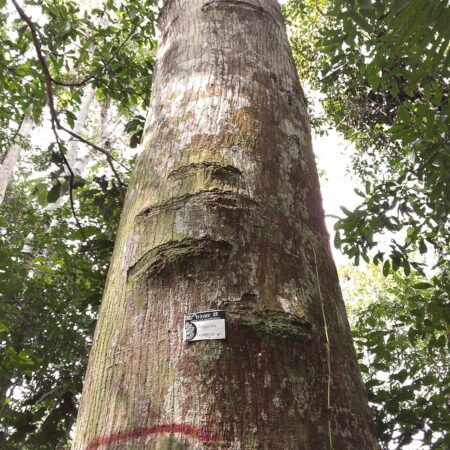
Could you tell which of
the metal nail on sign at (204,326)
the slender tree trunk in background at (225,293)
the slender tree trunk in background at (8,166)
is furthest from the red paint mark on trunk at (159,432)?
the slender tree trunk in background at (8,166)

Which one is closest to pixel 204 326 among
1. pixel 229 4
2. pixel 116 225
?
pixel 229 4

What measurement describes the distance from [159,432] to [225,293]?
248mm

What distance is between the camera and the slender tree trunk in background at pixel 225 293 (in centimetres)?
68

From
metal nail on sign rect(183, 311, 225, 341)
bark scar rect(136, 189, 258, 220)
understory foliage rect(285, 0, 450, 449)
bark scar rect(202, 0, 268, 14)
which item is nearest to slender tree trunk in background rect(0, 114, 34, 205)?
understory foliage rect(285, 0, 450, 449)

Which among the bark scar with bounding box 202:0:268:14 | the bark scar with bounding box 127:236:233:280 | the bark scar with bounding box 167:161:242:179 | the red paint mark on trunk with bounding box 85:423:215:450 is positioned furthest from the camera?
the bark scar with bounding box 202:0:268:14

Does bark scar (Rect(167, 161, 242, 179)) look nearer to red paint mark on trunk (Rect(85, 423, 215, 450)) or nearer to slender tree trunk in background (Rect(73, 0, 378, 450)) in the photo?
slender tree trunk in background (Rect(73, 0, 378, 450))

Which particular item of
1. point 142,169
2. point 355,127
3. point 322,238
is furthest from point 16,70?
point 355,127

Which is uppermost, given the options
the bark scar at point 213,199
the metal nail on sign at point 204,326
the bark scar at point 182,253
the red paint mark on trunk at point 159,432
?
the bark scar at point 213,199

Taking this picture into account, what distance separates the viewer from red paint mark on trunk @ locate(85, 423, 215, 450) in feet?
2.10

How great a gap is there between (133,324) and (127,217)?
12.3 inches

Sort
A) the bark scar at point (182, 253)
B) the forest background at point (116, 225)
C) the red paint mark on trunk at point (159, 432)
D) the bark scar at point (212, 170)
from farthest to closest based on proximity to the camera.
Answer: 1. the forest background at point (116, 225)
2. the bark scar at point (212, 170)
3. the bark scar at point (182, 253)
4. the red paint mark on trunk at point (159, 432)

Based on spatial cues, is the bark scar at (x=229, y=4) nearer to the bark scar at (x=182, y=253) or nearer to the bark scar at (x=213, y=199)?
the bark scar at (x=213, y=199)

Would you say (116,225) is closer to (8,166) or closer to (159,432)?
(159,432)

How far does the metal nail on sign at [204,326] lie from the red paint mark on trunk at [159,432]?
14 cm
